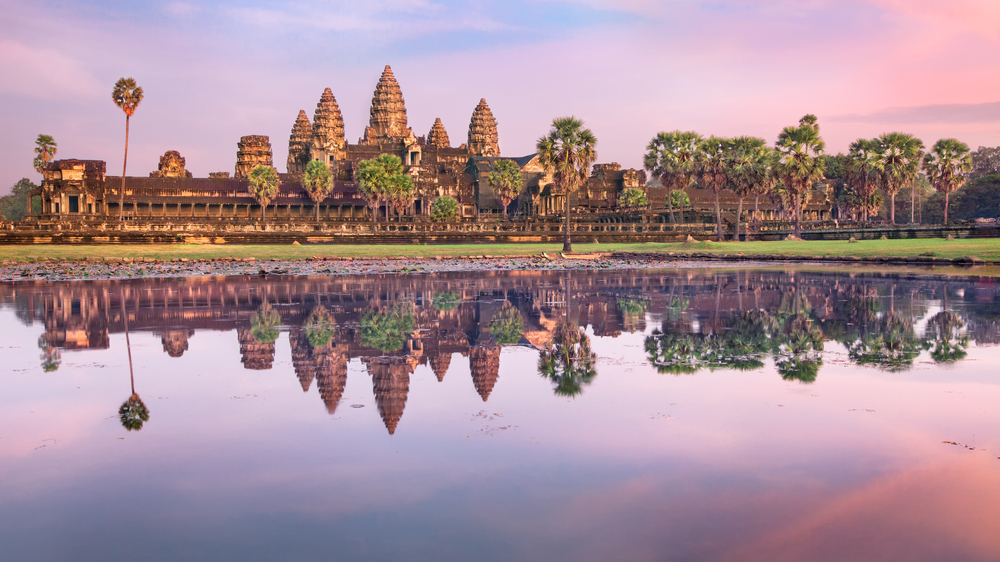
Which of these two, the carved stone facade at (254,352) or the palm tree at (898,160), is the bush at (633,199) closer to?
the palm tree at (898,160)

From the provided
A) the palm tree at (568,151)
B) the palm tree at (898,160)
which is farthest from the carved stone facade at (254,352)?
the palm tree at (898,160)

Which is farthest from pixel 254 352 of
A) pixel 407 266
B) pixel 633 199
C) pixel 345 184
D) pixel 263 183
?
pixel 345 184

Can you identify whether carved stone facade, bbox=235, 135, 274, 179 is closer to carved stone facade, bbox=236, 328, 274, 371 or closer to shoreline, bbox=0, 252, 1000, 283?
shoreline, bbox=0, 252, 1000, 283

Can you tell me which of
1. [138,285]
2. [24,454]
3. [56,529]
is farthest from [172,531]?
[138,285]

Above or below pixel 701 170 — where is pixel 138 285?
below

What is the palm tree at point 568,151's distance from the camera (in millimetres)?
58531

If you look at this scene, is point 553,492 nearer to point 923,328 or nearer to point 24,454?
point 24,454

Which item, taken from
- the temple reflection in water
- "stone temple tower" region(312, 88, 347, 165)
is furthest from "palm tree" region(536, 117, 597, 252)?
"stone temple tower" region(312, 88, 347, 165)

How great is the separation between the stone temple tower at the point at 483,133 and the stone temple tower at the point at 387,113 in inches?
566

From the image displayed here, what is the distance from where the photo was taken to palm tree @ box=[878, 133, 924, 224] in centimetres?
8000

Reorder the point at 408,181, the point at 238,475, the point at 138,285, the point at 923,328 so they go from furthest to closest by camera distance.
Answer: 1. the point at 408,181
2. the point at 138,285
3. the point at 923,328
4. the point at 238,475

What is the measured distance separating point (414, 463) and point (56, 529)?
2.29m

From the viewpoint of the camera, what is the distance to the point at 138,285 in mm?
24766

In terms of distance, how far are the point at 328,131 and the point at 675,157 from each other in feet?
262
